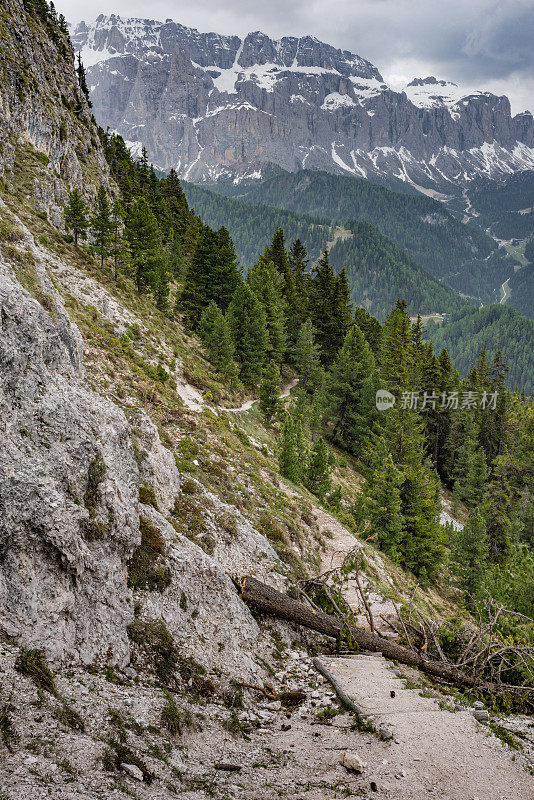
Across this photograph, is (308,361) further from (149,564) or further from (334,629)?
(149,564)

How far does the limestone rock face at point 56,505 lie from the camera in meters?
7.03

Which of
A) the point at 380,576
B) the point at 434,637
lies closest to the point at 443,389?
the point at 380,576

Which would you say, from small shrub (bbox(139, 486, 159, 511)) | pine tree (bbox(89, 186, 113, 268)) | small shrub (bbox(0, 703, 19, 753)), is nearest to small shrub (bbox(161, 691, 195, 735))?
small shrub (bbox(0, 703, 19, 753))

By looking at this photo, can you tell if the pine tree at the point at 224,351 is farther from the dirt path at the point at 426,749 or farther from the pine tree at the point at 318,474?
the dirt path at the point at 426,749

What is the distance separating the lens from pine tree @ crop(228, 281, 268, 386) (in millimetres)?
40906

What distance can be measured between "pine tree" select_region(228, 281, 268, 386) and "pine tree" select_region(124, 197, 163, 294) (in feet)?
26.9

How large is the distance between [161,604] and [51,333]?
6.63 m

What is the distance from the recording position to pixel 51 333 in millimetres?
10219

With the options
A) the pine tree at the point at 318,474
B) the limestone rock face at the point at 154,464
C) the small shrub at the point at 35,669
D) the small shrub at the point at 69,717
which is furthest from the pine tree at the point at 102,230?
the small shrub at the point at 69,717

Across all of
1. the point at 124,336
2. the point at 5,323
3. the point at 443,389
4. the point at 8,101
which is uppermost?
the point at 8,101

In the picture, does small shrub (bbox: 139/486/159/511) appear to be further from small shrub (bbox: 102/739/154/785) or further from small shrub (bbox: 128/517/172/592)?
small shrub (bbox: 102/739/154/785)

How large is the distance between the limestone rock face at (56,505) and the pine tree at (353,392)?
34.6 m

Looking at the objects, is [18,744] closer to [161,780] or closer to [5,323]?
[161,780]

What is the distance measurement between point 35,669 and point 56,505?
8.26 feet
